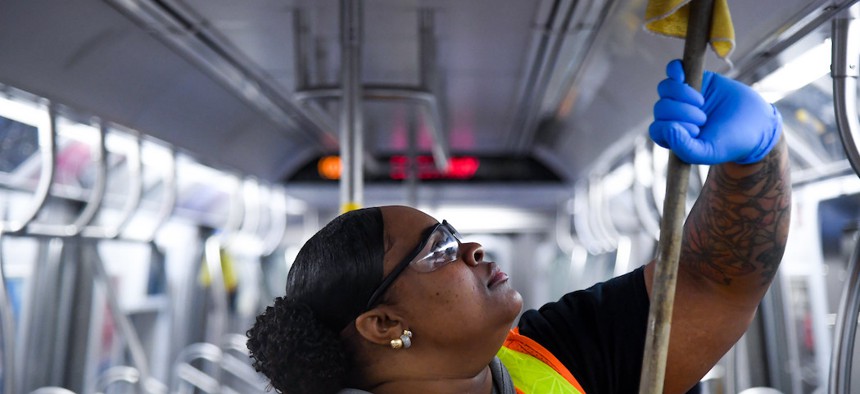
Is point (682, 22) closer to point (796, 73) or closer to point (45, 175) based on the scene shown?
point (796, 73)

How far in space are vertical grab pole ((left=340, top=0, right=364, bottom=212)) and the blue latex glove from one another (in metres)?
1.75

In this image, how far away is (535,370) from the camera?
1843 mm

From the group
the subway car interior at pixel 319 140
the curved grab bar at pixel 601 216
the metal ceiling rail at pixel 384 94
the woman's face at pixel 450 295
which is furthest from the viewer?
the curved grab bar at pixel 601 216

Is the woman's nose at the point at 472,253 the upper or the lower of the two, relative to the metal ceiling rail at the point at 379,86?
lower

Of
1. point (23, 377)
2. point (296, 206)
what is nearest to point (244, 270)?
point (296, 206)

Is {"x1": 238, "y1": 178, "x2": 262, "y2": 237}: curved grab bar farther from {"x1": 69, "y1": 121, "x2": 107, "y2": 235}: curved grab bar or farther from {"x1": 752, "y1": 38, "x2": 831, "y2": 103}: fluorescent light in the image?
{"x1": 752, "y1": 38, "x2": 831, "y2": 103}: fluorescent light

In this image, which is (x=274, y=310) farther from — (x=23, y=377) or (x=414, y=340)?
(x=23, y=377)

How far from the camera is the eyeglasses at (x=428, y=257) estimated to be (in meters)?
1.71

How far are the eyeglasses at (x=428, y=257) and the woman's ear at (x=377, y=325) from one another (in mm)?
18

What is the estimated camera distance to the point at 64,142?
511 centimetres

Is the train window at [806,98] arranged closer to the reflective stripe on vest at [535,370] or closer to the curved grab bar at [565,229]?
the reflective stripe on vest at [535,370]

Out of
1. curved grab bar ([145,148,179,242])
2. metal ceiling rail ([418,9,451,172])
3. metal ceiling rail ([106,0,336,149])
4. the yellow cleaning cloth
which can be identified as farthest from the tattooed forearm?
curved grab bar ([145,148,179,242])

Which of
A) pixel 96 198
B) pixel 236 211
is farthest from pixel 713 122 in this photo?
pixel 236 211

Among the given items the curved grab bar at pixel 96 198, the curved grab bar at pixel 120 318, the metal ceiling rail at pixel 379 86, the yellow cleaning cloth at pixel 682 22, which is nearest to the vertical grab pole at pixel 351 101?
the metal ceiling rail at pixel 379 86
